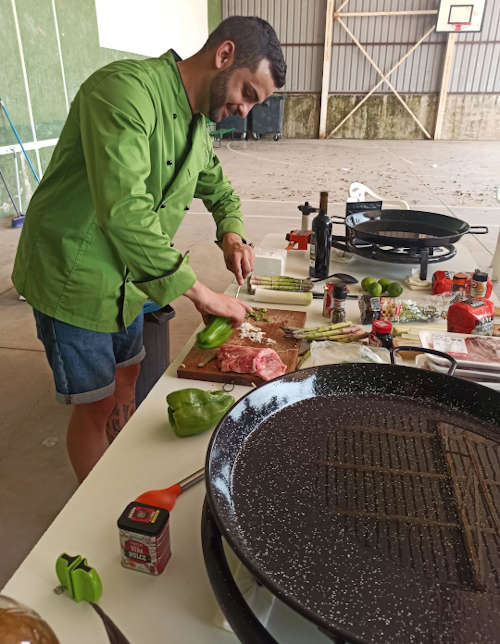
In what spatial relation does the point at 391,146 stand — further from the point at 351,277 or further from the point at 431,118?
the point at 351,277

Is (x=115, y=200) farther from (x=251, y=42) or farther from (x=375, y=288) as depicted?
(x=375, y=288)

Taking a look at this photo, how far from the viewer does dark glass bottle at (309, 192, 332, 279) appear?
214 centimetres

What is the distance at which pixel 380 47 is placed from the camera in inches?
539

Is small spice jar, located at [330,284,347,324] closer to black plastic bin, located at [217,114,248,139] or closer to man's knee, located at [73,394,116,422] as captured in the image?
man's knee, located at [73,394,116,422]

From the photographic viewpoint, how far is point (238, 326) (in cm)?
158

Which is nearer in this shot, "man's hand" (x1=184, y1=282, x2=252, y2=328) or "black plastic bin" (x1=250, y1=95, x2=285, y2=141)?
Result: "man's hand" (x1=184, y1=282, x2=252, y2=328)

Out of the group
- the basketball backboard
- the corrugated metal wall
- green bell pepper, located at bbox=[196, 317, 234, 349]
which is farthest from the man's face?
the basketball backboard

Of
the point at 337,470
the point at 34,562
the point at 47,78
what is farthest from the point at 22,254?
the point at 47,78

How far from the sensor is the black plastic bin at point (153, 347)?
2.26 metres

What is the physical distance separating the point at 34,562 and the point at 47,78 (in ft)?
24.0

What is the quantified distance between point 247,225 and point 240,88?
4.44 meters

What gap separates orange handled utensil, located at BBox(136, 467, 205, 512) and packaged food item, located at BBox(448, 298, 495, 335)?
3.46 ft

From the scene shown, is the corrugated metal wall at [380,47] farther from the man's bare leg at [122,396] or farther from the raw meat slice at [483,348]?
the raw meat slice at [483,348]

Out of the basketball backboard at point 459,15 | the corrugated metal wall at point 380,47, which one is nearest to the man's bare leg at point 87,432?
the corrugated metal wall at point 380,47
